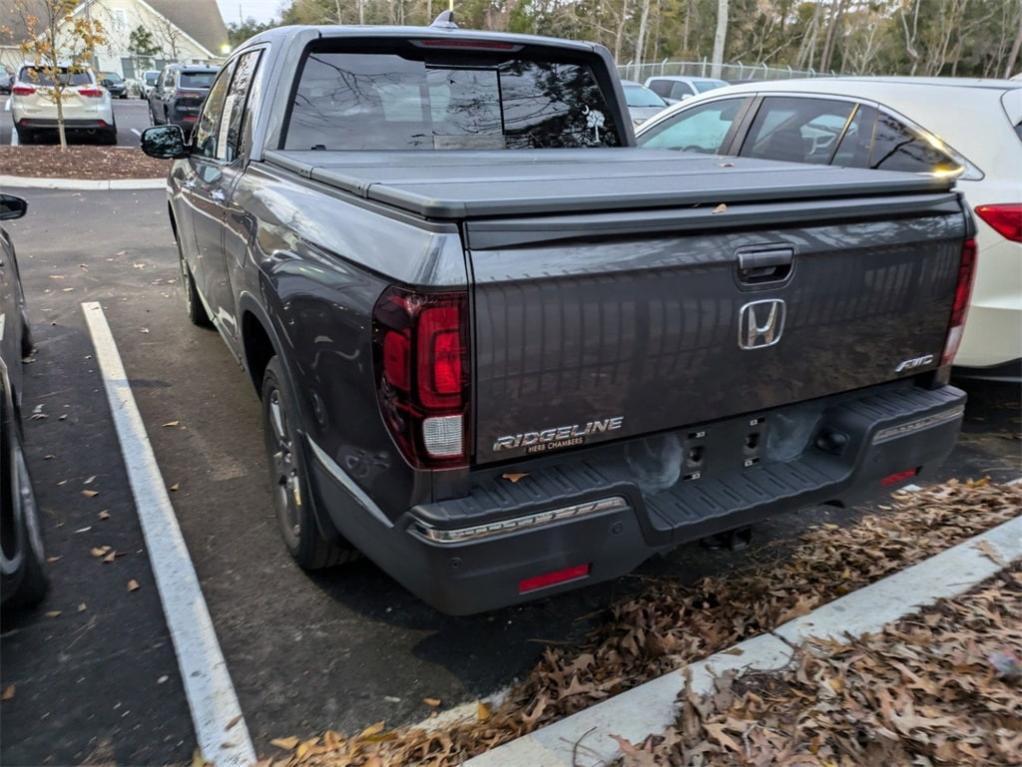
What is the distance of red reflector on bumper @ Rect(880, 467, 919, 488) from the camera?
2955 millimetres

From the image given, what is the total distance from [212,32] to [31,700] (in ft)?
236

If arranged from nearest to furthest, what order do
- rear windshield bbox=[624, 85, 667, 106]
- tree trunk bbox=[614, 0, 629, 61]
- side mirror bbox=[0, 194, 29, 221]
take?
side mirror bbox=[0, 194, 29, 221] → rear windshield bbox=[624, 85, 667, 106] → tree trunk bbox=[614, 0, 629, 61]

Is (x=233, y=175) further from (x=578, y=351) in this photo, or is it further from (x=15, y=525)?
(x=578, y=351)

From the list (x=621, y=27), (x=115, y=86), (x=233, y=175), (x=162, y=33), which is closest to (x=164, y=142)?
(x=233, y=175)

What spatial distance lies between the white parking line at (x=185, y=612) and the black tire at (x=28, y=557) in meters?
0.43

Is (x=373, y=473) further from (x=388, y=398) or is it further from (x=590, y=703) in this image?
(x=590, y=703)

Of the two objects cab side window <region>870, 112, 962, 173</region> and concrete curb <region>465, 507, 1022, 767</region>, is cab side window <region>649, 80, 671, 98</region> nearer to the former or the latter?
cab side window <region>870, 112, 962, 173</region>

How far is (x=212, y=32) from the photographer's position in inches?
2542

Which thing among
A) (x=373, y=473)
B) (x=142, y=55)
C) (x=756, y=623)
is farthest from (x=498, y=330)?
(x=142, y=55)

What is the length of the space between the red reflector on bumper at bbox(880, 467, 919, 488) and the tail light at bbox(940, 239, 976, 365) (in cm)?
45

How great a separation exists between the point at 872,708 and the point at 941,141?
3.48 meters

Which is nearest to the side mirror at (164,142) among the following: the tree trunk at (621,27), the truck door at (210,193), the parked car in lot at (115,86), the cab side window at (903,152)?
the truck door at (210,193)

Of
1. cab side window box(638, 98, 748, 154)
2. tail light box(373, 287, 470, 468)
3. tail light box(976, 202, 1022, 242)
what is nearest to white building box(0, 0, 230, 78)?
cab side window box(638, 98, 748, 154)

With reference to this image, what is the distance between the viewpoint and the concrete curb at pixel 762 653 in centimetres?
238
